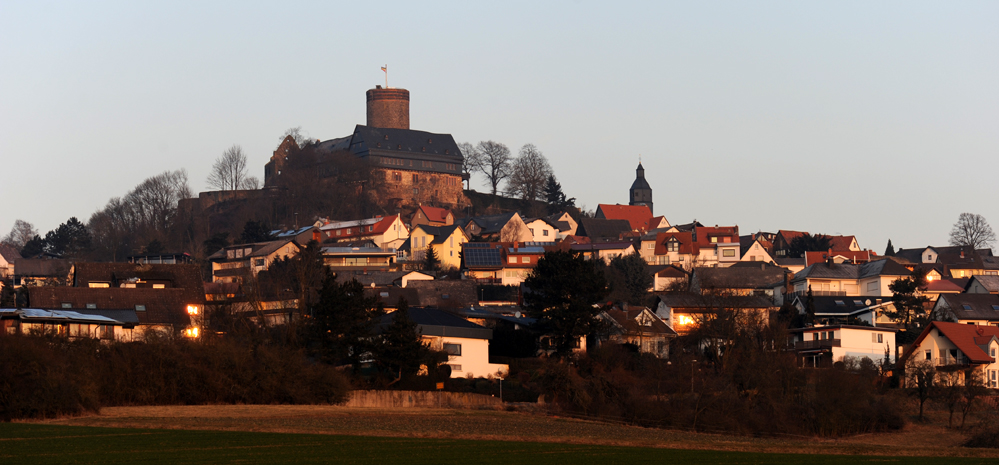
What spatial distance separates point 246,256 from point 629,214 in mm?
49489

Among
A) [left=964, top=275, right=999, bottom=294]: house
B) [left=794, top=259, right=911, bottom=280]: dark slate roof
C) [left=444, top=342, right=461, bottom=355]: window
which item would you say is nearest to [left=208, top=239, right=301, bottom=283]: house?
[left=794, top=259, right=911, bottom=280]: dark slate roof

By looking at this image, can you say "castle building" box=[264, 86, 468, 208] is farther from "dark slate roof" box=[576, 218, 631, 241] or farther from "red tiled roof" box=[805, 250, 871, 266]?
"red tiled roof" box=[805, 250, 871, 266]

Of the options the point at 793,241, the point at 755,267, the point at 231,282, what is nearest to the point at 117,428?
the point at 231,282

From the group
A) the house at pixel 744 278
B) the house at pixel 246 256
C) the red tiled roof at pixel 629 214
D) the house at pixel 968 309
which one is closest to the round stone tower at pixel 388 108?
the red tiled roof at pixel 629 214

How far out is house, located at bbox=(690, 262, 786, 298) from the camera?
3157 inches

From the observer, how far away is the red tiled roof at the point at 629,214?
414 ft

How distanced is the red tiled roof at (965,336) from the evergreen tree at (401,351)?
25587 mm

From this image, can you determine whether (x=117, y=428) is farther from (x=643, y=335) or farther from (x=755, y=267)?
(x=755, y=267)

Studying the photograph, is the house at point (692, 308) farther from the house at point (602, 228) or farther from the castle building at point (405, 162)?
the castle building at point (405, 162)

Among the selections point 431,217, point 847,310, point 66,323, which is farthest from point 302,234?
point 66,323

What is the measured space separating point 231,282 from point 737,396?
4787 cm

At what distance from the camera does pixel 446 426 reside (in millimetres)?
35062

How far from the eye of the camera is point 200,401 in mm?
40750

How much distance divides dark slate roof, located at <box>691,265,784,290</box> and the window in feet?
103
